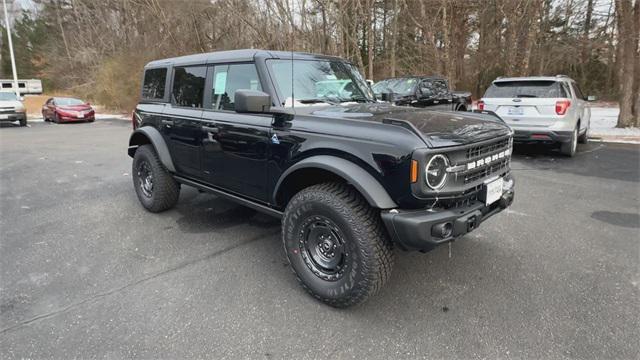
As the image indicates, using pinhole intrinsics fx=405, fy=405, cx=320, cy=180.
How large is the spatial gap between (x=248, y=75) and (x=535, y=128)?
668 cm

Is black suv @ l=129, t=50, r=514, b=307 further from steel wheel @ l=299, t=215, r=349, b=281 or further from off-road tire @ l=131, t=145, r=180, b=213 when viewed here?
off-road tire @ l=131, t=145, r=180, b=213

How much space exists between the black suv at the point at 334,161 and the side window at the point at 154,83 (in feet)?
1.97

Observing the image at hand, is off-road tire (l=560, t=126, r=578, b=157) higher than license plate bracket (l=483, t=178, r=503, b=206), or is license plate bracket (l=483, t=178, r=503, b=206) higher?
license plate bracket (l=483, t=178, r=503, b=206)

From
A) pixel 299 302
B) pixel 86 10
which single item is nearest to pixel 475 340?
pixel 299 302

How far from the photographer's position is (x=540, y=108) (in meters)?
8.04

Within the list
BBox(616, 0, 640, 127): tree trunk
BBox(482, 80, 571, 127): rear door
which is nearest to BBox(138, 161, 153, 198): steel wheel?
BBox(482, 80, 571, 127): rear door

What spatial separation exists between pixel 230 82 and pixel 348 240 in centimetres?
201

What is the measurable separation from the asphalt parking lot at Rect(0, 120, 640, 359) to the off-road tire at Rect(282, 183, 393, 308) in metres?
0.17

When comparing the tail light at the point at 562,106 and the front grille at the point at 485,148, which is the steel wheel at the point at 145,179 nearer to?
the front grille at the point at 485,148

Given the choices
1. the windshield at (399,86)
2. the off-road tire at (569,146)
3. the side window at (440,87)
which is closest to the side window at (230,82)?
the off-road tire at (569,146)

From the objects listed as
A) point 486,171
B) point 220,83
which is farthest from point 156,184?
point 486,171

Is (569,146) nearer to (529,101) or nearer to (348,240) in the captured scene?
(529,101)

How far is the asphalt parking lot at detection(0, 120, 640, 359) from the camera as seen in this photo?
254 centimetres

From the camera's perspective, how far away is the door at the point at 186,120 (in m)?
4.17
